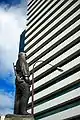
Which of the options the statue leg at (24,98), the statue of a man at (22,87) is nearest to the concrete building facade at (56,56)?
the statue of a man at (22,87)

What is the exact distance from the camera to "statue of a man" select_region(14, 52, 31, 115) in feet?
31.4

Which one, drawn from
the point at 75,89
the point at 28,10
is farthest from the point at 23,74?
the point at 28,10

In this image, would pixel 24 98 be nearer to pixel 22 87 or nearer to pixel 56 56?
pixel 22 87

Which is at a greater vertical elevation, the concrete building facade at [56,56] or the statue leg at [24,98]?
the concrete building facade at [56,56]

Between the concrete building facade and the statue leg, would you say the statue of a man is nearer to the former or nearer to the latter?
the statue leg

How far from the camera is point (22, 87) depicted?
9664mm

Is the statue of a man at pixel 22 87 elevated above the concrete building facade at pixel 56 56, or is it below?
below

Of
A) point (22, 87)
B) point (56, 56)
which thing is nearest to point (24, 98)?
point (22, 87)

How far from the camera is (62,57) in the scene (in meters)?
58.4

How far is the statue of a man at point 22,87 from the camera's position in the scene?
9.58m

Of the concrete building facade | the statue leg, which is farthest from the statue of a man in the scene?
the concrete building facade

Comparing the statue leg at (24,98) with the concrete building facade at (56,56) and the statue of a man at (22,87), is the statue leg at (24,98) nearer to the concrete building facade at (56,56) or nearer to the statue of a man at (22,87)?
the statue of a man at (22,87)

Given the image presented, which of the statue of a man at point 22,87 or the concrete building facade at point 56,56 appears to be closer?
the statue of a man at point 22,87

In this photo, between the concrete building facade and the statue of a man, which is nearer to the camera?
the statue of a man
